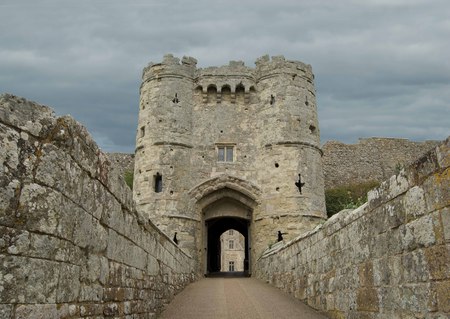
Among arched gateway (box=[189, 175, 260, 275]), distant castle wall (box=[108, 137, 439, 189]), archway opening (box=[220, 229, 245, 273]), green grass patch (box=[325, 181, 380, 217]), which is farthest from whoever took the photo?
archway opening (box=[220, 229, 245, 273])

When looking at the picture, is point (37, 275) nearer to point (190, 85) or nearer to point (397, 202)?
point (397, 202)

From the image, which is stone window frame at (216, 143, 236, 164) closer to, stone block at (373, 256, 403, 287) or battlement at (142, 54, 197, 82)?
battlement at (142, 54, 197, 82)

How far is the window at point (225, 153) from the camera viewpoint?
834 inches

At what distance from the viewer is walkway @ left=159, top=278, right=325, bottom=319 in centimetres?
813

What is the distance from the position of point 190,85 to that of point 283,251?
12.1 metres

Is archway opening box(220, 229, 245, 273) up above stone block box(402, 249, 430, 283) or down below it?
above

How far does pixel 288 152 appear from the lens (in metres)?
20.3

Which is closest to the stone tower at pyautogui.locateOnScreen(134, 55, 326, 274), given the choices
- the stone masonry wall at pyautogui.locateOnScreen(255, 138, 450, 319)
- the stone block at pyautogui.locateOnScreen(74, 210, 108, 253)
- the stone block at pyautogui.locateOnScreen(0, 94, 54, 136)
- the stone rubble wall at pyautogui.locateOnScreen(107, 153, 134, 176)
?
the stone rubble wall at pyautogui.locateOnScreen(107, 153, 134, 176)

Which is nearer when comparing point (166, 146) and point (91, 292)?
point (91, 292)

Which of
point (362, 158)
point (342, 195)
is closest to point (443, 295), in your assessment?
point (342, 195)

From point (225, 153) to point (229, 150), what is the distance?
0.88 ft

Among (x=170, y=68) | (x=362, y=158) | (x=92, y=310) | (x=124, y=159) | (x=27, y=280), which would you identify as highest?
(x=170, y=68)

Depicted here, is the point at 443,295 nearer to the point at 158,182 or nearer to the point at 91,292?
the point at 91,292

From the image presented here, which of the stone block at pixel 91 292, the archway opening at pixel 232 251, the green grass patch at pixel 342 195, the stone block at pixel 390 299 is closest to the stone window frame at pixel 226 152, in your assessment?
the green grass patch at pixel 342 195
